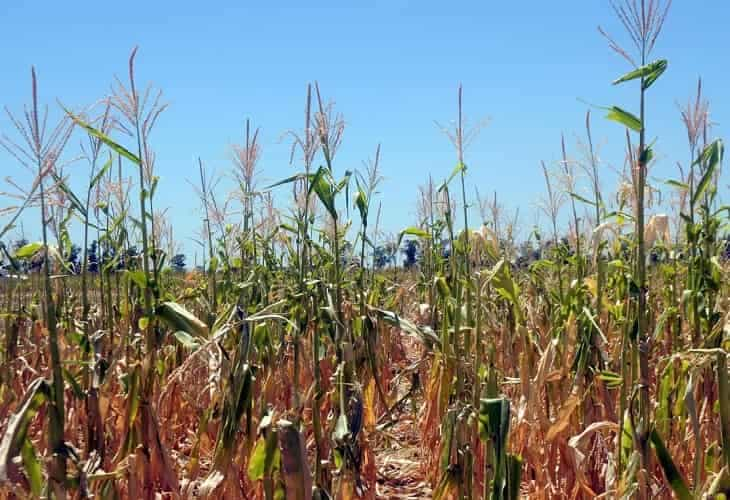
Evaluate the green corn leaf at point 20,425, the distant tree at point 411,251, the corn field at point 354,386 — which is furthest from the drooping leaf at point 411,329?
the distant tree at point 411,251

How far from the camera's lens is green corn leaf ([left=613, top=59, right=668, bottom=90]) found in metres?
1.55

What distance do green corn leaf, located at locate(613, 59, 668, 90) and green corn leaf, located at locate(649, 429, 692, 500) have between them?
848 mm

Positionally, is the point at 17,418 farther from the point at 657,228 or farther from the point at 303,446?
the point at 657,228

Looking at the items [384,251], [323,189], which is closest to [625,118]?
[323,189]

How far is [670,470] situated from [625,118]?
88 centimetres

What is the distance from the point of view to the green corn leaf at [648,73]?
155 centimetres

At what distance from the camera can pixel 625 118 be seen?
1.58 meters

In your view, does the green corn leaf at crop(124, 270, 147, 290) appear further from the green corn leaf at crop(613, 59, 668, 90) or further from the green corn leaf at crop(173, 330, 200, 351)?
the green corn leaf at crop(613, 59, 668, 90)

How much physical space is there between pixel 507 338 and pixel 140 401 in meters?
1.55

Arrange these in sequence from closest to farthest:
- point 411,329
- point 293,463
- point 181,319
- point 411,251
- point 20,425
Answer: point 20,425, point 293,463, point 181,319, point 411,329, point 411,251

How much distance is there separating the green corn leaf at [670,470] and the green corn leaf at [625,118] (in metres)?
0.75

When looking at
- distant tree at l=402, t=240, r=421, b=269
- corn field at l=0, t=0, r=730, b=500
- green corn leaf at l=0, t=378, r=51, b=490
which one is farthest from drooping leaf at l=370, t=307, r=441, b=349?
distant tree at l=402, t=240, r=421, b=269

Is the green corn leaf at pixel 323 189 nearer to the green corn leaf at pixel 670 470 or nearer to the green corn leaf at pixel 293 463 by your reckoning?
the green corn leaf at pixel 293 463

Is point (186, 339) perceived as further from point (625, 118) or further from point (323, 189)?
point (625, 118)
